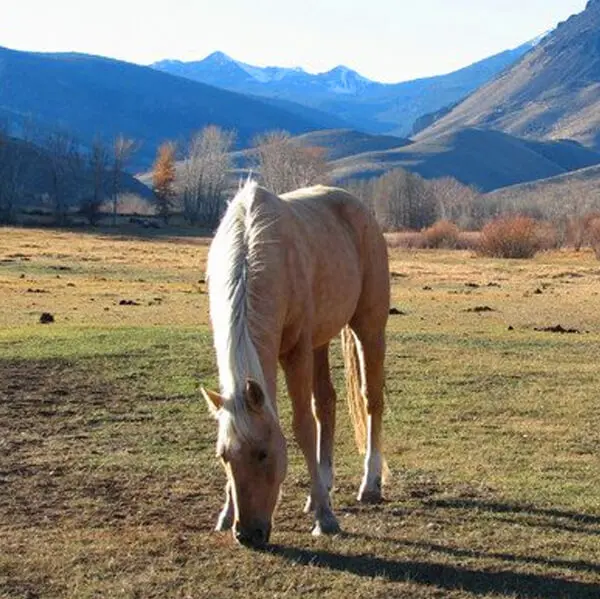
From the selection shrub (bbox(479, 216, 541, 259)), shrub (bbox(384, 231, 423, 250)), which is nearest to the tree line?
shrub (bbox(384, 231, 423, 250))

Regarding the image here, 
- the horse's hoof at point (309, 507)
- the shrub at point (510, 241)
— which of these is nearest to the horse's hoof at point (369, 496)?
the horse's hoof at point (309, 507)

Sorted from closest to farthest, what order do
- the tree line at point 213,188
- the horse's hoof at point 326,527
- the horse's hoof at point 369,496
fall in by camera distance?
the horse's hoof at point 326,527 < the horse's hoof at point 369,496 < the tree line at point 213,188

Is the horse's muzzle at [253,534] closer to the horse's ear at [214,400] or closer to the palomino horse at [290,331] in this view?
the palomino horse at [290,331]

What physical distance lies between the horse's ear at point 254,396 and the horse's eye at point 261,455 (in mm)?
239

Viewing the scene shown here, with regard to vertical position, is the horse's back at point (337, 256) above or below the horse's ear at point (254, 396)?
above

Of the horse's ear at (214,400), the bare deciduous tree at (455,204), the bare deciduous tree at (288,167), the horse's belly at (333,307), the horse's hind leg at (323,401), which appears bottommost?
the horse's hind leg at (323,401)

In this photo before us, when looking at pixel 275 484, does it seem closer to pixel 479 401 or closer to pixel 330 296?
pixel 330 296

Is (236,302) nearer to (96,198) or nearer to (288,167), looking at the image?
(288,167)

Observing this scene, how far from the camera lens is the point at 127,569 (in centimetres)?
590

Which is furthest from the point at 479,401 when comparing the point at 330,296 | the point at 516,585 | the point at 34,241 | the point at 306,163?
the point at 306,163

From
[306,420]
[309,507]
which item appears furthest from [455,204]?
[306,420]

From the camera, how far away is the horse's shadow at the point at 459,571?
225 inches

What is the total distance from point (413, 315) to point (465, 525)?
58.8ft

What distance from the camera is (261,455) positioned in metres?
5.80
